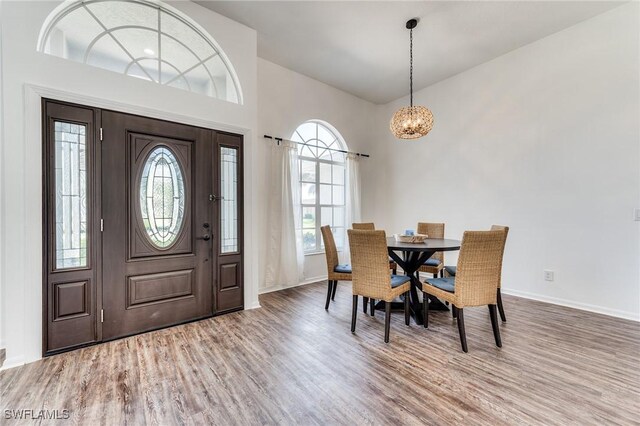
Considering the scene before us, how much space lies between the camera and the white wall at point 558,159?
2.99m

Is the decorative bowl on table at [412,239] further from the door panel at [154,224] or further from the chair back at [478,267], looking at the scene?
the door panel at [154,224]

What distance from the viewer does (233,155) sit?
10.6ft

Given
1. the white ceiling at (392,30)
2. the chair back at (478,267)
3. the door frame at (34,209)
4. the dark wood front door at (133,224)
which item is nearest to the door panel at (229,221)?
the dark wood front door at (133,224)

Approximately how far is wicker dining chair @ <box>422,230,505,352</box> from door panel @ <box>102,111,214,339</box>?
8.16 feet

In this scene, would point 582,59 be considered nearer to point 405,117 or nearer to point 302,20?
point 405,117

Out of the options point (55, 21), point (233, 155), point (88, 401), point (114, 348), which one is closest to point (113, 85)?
point (55, 21)

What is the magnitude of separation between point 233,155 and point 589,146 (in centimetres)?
415

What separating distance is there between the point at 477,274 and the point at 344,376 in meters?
1.35

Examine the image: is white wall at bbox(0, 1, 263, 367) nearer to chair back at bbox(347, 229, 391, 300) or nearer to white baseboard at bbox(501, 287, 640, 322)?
chair back at bbox(347, 229, 391, 300)

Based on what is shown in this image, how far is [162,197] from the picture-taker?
2.76 metres

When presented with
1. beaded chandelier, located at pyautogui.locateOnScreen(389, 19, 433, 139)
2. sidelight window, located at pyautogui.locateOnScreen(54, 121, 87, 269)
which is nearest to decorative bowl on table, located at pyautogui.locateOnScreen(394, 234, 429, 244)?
beaded chandelier, located at pyautogui.locateOnScreen(389, 19, 433, 139)

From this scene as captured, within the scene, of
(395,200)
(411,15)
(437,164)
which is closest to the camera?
(411,15)

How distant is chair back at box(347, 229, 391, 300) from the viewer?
2479 millimetres

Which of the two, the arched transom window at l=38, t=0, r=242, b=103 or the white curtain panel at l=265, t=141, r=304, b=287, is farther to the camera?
the white curtain panel at l=265, t=141, r=304, b=287
